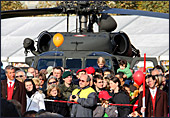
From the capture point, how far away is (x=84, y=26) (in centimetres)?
1445

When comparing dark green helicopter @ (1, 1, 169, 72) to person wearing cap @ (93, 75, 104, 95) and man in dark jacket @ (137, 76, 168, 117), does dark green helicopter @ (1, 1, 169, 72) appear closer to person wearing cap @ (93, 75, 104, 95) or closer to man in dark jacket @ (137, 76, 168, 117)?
person wearing cap @ (93, 75, 104, 95)

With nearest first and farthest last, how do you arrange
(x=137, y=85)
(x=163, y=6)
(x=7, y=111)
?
(x=7, y=111), (x=137, y=85), (x=163, y=6)

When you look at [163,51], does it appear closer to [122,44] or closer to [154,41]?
[154,41]

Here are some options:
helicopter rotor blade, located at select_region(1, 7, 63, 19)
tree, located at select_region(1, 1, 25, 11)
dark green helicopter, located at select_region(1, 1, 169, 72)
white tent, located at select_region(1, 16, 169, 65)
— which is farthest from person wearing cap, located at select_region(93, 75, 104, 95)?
tree, located at select_region(1, 1, 25, 11)

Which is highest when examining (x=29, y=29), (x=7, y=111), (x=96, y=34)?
(x=29, y=29)

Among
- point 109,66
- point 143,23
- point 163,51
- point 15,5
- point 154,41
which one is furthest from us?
point 15,5

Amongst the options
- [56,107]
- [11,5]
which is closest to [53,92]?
[56,107]

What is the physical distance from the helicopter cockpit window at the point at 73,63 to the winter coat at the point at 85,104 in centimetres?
392

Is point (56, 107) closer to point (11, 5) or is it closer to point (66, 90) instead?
point (66, 90)

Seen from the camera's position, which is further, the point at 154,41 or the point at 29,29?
the point at 29,29

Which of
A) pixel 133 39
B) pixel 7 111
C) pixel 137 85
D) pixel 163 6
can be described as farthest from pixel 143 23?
pixel 7 111

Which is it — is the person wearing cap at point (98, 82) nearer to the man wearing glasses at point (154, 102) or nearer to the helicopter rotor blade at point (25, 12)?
the man wearing glasses at point (154, 102)

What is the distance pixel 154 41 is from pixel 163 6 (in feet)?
37.0

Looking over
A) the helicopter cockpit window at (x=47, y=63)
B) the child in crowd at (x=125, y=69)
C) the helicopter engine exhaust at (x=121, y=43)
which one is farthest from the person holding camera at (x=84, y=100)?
the helicopter engine exhaust at (x=121, y=43)
